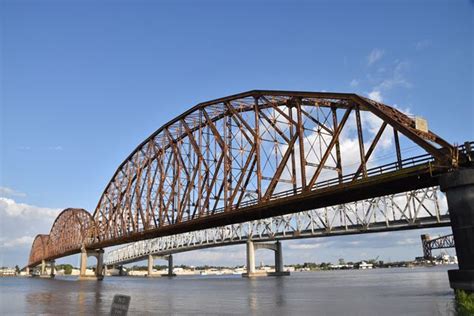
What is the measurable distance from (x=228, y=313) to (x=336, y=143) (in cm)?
2283

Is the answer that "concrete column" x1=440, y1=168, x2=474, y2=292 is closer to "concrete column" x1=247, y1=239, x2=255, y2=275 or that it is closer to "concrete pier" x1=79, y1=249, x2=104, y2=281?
"concrete column" x1=247, y1=239, x2=255, y2=275

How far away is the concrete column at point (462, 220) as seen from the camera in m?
27.2

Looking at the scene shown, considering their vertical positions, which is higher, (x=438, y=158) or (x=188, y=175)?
(x=188, y=175)

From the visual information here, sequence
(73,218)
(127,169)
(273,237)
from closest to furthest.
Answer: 1. (127,169)
2. (273,237)
3. (73,218)

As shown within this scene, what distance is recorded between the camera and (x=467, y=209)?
28016mm

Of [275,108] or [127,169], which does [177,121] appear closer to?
[275,108]

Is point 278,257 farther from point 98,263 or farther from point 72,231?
point 72,231

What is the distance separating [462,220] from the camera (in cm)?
2803

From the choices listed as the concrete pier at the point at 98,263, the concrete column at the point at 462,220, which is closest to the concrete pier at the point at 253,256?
the concrete pier at the point at 98,263

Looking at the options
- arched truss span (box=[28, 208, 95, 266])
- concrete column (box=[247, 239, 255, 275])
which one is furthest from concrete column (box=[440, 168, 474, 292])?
arched truss span (box=[28, 208, 95, 266])

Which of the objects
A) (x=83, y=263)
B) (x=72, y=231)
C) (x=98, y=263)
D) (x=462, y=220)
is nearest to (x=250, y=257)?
(x=98, y=263)

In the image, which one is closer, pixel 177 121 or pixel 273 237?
pixel 177 121

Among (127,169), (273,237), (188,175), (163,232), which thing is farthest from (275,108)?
(273,237)

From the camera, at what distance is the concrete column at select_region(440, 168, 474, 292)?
89.4 ft
